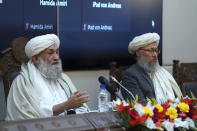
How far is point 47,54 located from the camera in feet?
9.11

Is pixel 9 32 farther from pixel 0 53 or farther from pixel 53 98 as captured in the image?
pixel 53 98

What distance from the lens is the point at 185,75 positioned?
12.9ft

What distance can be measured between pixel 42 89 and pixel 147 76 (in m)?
1.12

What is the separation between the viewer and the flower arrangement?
1.55 m

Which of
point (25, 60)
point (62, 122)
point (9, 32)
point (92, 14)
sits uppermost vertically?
point (92, 14)

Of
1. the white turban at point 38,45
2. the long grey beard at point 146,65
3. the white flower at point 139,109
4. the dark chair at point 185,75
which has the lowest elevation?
the dark chair at point 185,75

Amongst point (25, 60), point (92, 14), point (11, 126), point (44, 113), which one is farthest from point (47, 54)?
point (11, 126)

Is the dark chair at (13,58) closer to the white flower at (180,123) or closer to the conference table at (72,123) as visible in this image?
the conference table at (72,123)

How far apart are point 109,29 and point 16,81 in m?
1.61

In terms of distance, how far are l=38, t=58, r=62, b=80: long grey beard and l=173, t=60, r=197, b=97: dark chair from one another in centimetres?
182

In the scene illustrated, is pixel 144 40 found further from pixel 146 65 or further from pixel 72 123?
pixel 72 123

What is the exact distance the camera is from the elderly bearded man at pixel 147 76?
2.96 metres

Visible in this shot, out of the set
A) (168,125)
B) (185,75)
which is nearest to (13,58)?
(168,125)

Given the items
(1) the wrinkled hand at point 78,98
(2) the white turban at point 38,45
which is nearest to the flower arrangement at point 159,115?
(1) the wrinkled hand at point 78,98
